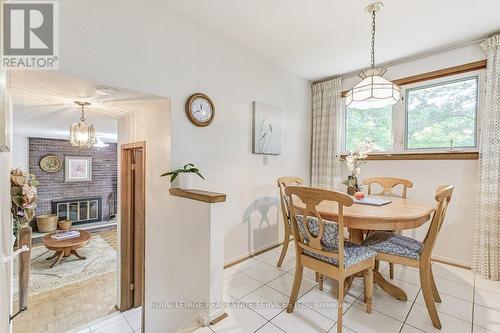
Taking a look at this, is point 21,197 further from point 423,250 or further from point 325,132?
point 325,132

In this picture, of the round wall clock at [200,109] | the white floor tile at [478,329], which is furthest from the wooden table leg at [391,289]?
the round wall clock at [200,109]

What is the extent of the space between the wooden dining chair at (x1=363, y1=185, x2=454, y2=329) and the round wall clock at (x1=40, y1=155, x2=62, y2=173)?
7641mm

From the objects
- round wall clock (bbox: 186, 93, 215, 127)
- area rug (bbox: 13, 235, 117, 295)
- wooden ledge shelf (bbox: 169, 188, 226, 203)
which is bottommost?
area rug (bbox: 13, 235, 117, 295)

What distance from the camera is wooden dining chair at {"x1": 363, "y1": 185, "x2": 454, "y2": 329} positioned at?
1.57 m

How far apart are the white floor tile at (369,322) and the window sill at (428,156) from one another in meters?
2.00

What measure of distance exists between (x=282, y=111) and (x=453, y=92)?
2069mm

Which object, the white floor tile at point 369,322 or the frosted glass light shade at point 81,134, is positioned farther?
the frosted glass light shade at point 81,134

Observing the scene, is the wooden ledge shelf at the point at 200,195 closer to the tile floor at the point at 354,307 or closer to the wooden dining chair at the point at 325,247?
the wooden dining chair at the point at 325,247

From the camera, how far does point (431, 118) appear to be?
9.33 ft

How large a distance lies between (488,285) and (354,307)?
4.97ft

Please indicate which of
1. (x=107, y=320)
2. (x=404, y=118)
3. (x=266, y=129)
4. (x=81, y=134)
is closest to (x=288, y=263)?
(x=266, y=129)

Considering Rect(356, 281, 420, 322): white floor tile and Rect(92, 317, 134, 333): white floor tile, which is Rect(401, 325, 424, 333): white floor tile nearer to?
Rect(356, 281, 420, 322): white floor tile

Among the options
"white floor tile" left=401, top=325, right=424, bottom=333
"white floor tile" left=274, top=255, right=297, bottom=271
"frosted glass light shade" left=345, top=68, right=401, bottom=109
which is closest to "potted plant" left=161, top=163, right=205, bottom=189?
"white floor tile" left=274, top=255, right=297, bottom=271

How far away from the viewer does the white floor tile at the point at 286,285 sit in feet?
6.81
